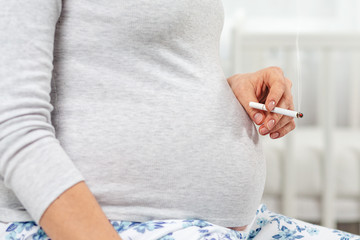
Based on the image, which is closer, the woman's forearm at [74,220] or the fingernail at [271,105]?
the woman's forearm at [74,220]

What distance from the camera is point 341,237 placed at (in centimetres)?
68

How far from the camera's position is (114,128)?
52cm

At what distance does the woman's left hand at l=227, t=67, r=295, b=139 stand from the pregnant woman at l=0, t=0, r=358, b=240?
0.20ft

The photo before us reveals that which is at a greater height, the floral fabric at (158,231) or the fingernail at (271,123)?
the fingernail at (271,123)

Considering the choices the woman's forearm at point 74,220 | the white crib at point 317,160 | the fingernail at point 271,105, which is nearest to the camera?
the woman's forearm at point 74,220

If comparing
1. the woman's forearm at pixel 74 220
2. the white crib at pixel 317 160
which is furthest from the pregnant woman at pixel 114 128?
the white crib at pixel 317 160

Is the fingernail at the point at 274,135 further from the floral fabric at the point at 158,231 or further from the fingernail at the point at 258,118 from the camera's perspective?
the floral fabric at the point at 158,231

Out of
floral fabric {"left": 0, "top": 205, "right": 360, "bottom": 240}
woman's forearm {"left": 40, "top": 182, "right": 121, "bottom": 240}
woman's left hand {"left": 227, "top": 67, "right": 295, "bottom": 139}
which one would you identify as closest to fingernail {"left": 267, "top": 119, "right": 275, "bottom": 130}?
woman's left hand {"left": 227, "top": 67, "right": 295, "bottom": 139}

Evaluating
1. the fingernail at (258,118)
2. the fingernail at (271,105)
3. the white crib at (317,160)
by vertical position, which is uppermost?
the fingernail at (271,105)

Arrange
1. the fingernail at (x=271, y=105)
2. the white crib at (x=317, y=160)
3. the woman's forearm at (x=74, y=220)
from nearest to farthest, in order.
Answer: the woman's forearm at (x=74, y=220), the fingernail at (x=271, y=105), the white crib at (x=317, y=160)

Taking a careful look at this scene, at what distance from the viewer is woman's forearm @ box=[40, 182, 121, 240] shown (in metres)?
0.45

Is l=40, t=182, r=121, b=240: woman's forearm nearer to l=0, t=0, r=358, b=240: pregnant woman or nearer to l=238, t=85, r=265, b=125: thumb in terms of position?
l=0, t=0, r=358, b=240: pregnant woman

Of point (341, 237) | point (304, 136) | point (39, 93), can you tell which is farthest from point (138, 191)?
point (304, 136)

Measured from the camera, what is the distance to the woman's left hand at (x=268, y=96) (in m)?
0.63
